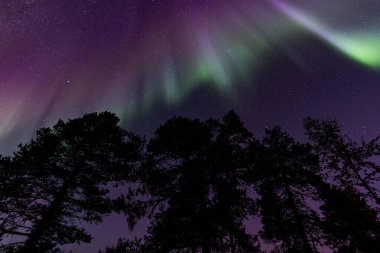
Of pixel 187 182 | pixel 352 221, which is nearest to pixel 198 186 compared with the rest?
pixel 187 182

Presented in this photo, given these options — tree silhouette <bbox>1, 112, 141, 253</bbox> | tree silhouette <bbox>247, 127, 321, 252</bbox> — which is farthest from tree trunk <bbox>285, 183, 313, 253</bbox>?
tree silhouette <bbox>1, 112, 141, 253</bbox>

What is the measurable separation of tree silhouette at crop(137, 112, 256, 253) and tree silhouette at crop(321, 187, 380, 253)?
625 cm

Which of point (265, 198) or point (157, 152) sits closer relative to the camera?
point (157, 152)

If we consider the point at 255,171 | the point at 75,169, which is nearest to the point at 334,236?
the point at 255,171

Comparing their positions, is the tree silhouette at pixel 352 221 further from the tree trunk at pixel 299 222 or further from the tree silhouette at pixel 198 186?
the tree silhouette at pixel 198 186

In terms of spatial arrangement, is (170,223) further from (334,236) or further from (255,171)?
(334,236)

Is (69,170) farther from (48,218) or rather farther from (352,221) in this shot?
(352,221)

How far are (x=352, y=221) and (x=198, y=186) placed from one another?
42.2 feet

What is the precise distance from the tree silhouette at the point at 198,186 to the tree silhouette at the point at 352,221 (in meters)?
6.25

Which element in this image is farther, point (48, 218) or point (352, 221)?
point (352, 221)

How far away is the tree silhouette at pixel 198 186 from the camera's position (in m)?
11.5

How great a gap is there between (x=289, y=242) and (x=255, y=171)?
529 cm

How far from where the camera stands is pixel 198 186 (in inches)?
487

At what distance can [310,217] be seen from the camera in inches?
583
